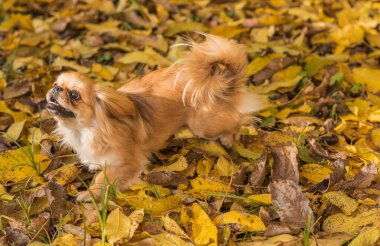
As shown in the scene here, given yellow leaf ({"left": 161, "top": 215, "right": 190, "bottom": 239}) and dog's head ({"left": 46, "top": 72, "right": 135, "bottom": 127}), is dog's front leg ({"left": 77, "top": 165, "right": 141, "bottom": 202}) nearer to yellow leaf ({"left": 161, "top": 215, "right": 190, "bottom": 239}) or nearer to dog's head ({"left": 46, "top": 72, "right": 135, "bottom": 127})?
dog's head ({"left": 46, "top": 72, "right": 135, "bottom": 127})

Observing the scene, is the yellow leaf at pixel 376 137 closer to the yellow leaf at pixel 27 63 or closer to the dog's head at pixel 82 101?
the dog's head at pixel 82 101

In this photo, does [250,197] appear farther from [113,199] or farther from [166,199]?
[113,199]

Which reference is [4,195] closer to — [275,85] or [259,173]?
[259,173]

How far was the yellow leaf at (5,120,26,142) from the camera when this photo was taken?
2999 mm

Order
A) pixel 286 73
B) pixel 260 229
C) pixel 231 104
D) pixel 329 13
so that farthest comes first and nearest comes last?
pixel 329 13 < pixel 286 73 < pixel 231 104 < pixel 260 229

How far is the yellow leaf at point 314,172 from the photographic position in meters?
2.68

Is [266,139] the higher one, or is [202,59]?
[202,59]

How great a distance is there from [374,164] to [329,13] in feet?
8.22

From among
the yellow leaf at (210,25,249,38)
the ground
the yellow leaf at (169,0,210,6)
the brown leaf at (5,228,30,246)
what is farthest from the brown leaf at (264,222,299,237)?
the yellow leaf at (169,0,210,6)

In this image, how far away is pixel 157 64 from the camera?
381 centimetres

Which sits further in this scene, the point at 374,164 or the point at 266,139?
the point at 266,139

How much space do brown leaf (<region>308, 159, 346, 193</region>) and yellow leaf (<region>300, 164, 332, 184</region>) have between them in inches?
3.5

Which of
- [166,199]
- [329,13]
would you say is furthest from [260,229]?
[329,13]

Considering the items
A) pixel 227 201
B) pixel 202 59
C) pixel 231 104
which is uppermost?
pixel 202 59
